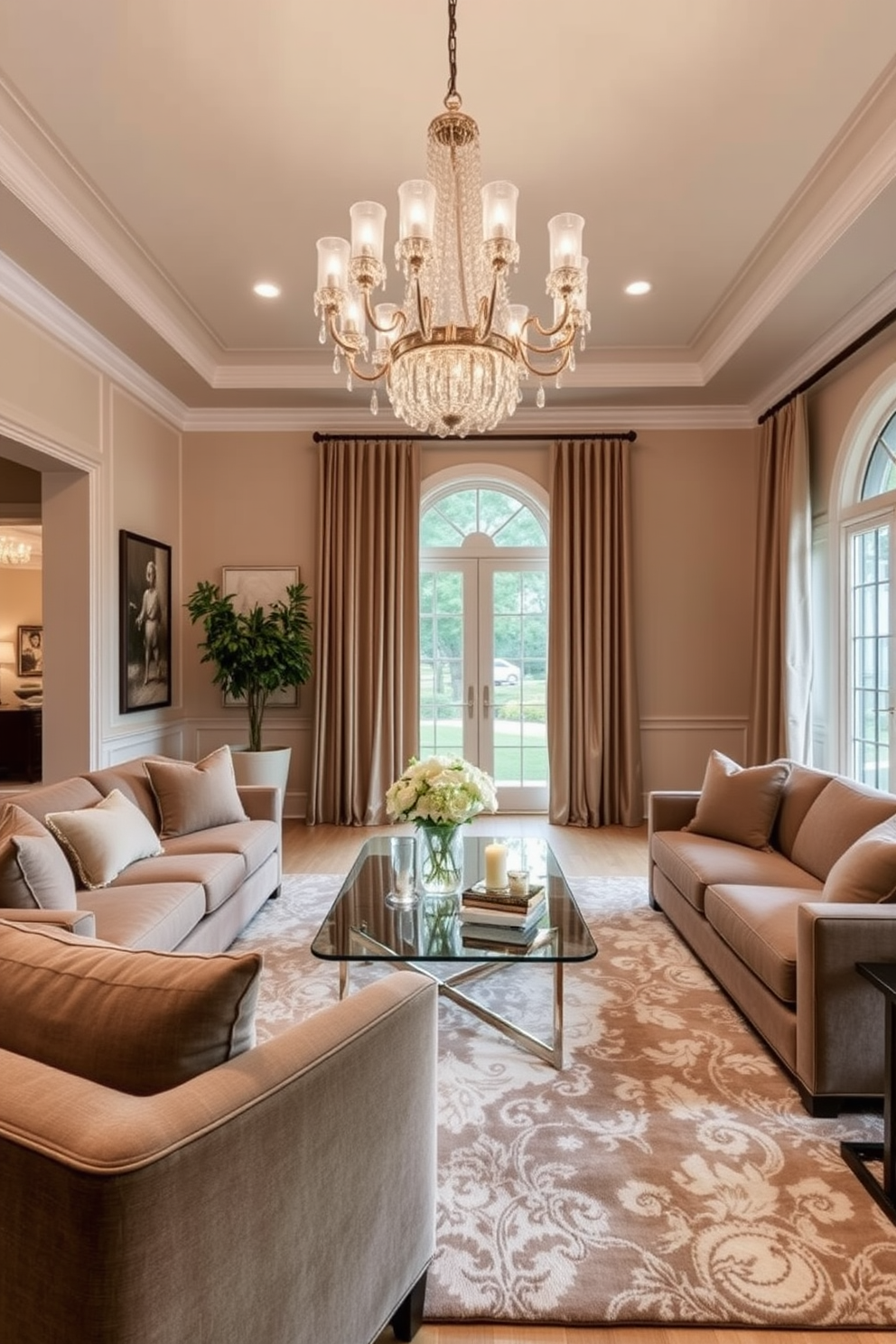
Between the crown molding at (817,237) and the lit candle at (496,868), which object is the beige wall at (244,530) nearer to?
the crown molding at (817,237)

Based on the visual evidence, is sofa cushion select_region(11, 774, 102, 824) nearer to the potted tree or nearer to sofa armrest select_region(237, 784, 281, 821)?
sofa armrest select_region(237, 784, 281, 821)

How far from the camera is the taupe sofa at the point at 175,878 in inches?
96.9

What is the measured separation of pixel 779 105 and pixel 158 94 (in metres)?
2.47

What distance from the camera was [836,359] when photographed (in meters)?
4.49

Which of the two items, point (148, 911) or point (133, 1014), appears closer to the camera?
point (133, 1014)

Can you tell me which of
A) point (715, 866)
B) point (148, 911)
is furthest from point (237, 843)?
point (715, 866)

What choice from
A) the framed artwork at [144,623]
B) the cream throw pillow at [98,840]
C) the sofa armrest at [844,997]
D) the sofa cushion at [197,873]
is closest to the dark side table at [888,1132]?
the sofa armrest at [844,997]

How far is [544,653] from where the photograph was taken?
6211mm

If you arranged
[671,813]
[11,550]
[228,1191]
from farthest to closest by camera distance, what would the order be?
[11,550], [671,813], [228,1191]

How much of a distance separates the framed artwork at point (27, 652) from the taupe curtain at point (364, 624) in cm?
509

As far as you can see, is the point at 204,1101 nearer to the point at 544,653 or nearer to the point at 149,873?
the point at 149,873

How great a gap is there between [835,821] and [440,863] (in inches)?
66.0

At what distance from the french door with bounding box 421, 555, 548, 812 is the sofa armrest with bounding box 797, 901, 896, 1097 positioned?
4.07 metres

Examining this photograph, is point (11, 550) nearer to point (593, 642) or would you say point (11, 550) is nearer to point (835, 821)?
point (593, 642)
